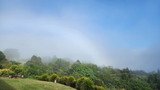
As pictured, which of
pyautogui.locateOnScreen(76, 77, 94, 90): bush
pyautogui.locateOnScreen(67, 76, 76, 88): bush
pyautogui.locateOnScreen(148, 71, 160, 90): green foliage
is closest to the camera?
pyautogui.locateOnScreen(76, 77, 94, 90): bush

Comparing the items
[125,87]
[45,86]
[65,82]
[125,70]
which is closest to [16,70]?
[65,82]

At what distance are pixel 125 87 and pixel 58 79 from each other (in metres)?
73.8

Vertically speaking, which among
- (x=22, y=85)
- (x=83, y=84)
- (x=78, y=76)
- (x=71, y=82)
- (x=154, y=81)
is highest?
(x=154, y=81)

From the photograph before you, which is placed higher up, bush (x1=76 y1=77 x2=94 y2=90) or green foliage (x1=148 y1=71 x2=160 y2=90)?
green foliage (x1=148 y1=71 x2=160 y2=90)

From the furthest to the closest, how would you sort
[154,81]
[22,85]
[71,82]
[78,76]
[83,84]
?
[154,81], [78,76], [71,82], [83,84], [22,85]

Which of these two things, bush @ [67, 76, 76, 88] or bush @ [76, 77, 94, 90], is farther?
bush @ [67, 76, 76, 88]

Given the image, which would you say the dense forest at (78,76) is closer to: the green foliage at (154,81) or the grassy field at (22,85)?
the green foliage at (154,81)

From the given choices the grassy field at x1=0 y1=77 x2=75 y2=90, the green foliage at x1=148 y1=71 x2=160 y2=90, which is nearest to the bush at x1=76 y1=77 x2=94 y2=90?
the grassy field at x1=0 y1=77 x2=75 y2=90

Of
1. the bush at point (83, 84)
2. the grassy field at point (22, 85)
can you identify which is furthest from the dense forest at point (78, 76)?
the grassy field at point (22, 85)

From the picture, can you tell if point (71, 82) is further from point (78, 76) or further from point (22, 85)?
point (78, 76)

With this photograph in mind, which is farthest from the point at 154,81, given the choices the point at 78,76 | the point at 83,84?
the point at 83,84

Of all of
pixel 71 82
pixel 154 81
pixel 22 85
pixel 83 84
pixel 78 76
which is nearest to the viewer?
pixel 22 85

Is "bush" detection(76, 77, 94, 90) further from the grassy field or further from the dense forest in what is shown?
the grassy field

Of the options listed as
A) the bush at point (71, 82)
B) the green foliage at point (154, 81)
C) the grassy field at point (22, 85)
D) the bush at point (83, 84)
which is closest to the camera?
the grassy field at point (22, 85)
